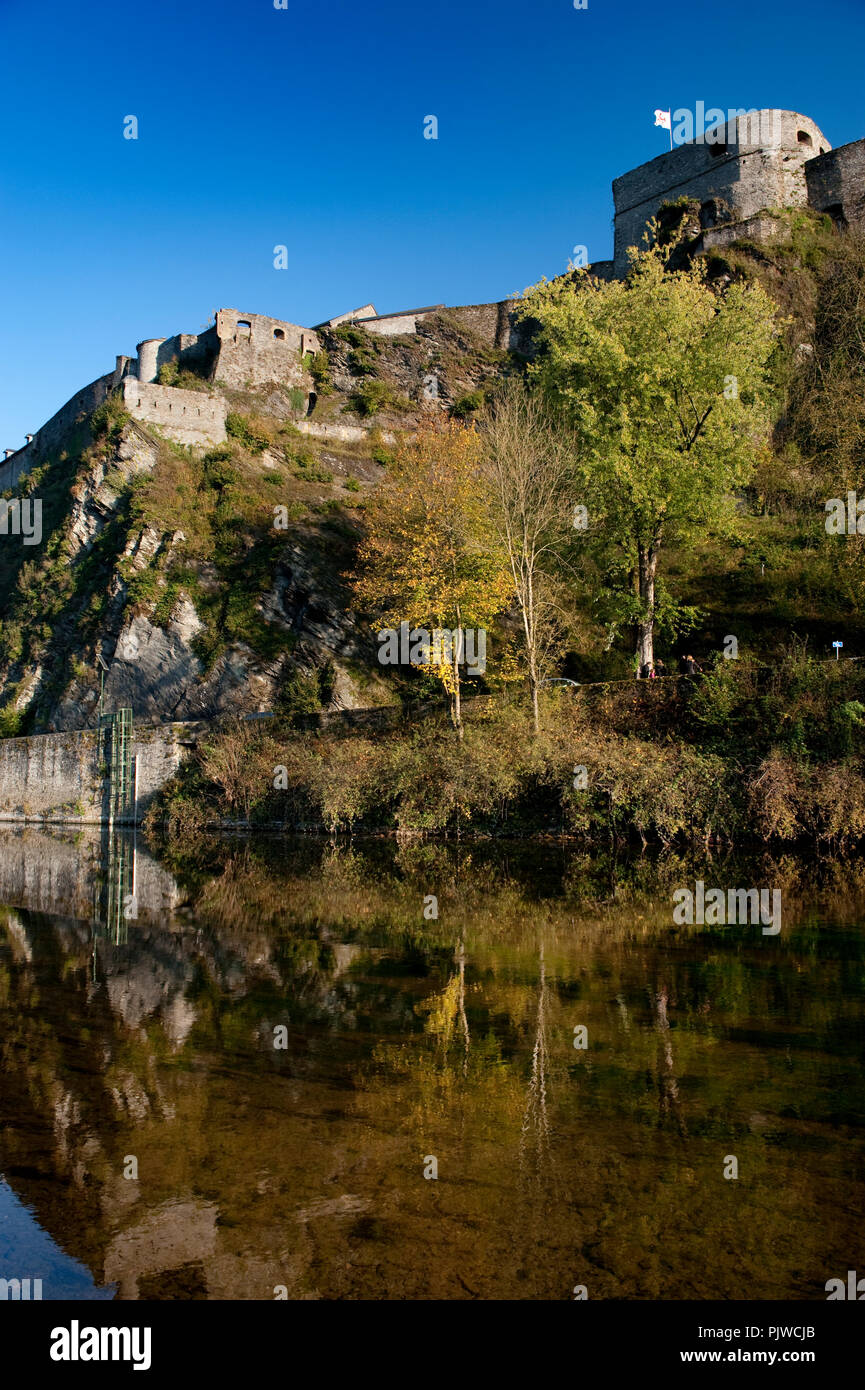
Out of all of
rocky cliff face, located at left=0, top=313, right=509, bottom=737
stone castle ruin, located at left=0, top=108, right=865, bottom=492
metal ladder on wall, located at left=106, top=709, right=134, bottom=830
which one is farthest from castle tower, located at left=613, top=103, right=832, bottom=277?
metal ladder on wall, located at left=106, top=709, right=134, bottom=830

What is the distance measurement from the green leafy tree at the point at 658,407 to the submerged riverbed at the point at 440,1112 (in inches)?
594

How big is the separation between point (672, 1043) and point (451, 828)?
56.1ft

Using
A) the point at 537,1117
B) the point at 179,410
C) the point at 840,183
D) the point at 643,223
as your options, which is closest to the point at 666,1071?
the point at 537,1117

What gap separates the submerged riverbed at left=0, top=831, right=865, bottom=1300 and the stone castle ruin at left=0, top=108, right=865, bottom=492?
37295mm

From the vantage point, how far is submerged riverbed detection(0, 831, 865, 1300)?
155 inches

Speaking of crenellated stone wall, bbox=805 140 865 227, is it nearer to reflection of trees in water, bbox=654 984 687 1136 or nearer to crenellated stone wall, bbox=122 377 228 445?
crenellated stone wall, bbox=122 377 228 445

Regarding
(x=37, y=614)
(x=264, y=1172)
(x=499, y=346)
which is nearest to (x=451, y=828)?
(x=264, y=1172)

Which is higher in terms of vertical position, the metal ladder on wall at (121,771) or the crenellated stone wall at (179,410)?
the crenellated stone wall at (179,410)

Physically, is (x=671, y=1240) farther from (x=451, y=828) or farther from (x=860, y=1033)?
(x=451, y=828)

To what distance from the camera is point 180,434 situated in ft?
142

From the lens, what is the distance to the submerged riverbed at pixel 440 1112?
12.9 feet

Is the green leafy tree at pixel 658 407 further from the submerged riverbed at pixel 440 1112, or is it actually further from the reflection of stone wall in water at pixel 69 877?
the submerged riverbed at pixel 440 1112

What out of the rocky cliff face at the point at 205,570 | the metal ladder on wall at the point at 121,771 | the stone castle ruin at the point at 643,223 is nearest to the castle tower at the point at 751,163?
the stone castle ruin at the point at 643,223

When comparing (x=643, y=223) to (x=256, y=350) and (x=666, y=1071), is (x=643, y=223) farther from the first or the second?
(x=666, y=1071)
